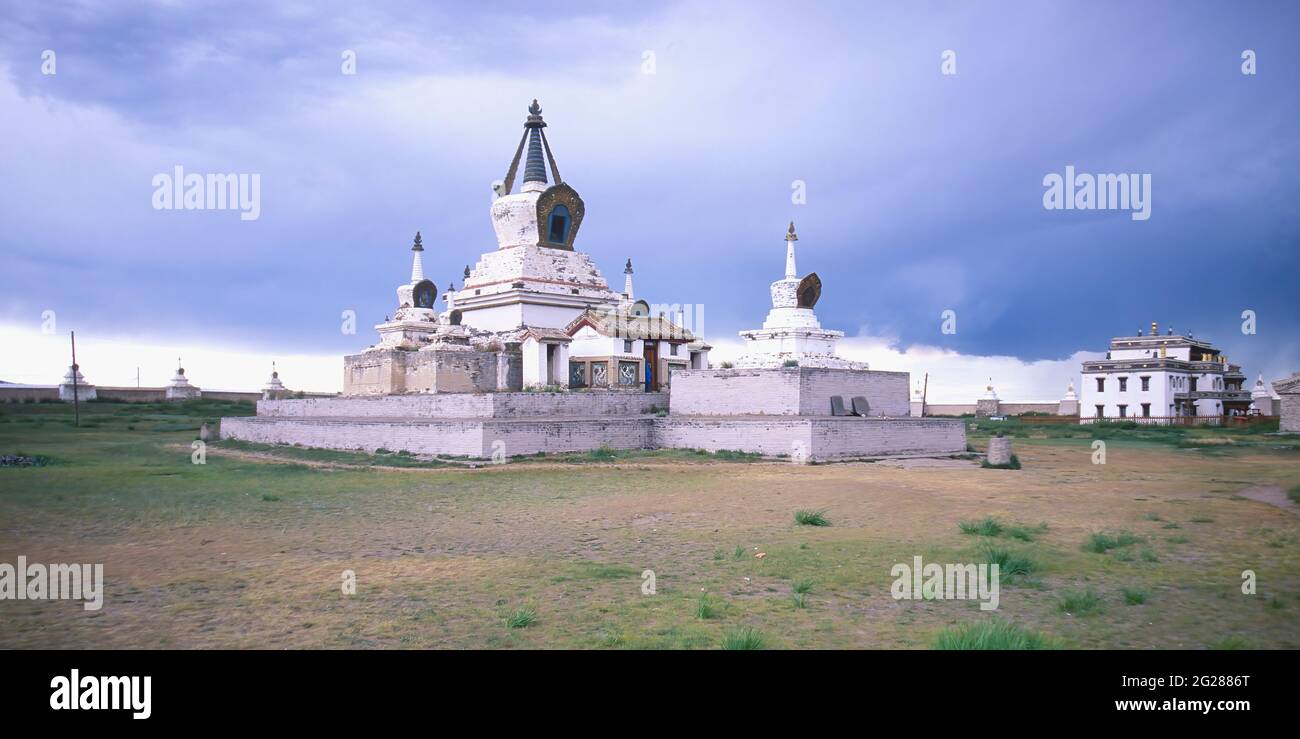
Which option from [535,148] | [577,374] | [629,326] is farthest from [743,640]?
[535,148]

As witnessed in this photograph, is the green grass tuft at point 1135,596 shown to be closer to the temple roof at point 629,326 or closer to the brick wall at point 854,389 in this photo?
the brick wall at point 854,389

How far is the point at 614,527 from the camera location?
10664mm

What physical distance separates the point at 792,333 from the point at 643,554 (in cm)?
2056

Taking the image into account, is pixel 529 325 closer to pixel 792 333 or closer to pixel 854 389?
pixel 792 333

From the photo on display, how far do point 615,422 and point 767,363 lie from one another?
8.13 m

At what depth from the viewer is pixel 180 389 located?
47.3 meters

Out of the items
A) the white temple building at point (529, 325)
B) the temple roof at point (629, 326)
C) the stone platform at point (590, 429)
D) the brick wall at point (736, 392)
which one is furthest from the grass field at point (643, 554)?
the temple roof at point (629, 326)

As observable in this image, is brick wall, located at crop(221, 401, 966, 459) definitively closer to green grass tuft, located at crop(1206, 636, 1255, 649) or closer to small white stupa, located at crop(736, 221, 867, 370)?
small white stupa, located at crop(736, 221, 867, 370)

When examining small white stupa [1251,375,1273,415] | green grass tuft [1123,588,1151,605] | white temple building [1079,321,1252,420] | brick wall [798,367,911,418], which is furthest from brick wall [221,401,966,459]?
small white stupa [1251,375,1273,415]

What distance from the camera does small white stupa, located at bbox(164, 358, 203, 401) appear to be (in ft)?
155

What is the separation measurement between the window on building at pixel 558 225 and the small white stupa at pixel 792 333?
7455mm

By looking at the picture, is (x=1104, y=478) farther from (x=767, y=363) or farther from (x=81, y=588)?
(x=81, y=588)

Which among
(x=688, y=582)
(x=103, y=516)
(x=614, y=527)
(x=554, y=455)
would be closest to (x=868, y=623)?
(x=688, y=582)

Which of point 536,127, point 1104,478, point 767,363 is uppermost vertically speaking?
point 536,127
